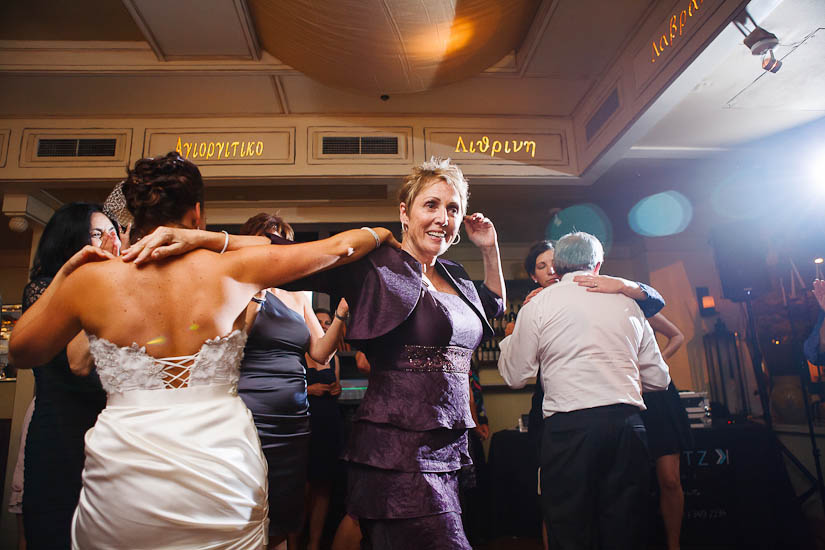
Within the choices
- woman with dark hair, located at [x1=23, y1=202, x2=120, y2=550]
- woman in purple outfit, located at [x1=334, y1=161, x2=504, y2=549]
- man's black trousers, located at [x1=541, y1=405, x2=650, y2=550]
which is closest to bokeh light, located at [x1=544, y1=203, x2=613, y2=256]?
man's black trousers, located at [x1=541, y1=405, x2=650, y2=550]

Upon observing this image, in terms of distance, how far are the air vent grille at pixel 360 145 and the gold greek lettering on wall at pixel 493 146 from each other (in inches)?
21.5

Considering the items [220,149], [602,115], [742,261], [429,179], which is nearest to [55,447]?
[429,179]

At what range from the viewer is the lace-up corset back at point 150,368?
105cm

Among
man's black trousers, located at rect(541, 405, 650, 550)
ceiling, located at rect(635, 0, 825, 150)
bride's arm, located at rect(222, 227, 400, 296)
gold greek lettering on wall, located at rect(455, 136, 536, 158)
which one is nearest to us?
bride's arm, located at rect(222, 227, 400, 296)

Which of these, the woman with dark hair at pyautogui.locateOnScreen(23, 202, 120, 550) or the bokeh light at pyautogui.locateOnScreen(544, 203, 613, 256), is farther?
the bokeh light at pyautogui.locateOnScreen(544, 203, 613, 256)

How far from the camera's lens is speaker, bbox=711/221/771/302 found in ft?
15.2

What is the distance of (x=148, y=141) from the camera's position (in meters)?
3.97

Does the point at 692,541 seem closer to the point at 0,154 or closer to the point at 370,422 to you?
the point at 370,422

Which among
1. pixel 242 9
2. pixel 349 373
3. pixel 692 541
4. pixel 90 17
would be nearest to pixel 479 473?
pixel 692 541

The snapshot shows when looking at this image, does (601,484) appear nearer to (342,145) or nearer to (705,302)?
(342,145)

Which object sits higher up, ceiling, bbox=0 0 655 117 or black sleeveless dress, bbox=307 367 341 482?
ceiling, bbox=0 0 655 117

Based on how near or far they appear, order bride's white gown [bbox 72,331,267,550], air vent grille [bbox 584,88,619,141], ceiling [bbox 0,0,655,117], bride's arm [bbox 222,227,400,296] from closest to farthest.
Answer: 1. bride's white gown [bbox 72,331,267,550]
2. bride's arm [bbox 222,227,400,296]
3. ceiling [bbox 0,0,655,117]
4. air vent grille [bbox 584,88,619,141]

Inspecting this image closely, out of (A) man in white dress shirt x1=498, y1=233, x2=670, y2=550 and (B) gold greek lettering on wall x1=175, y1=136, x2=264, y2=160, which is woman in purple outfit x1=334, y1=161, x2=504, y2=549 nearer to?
(A) man in white dress shirt x1=498, y1=233, x2=670, y2=550

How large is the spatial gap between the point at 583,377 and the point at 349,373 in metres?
3.44
